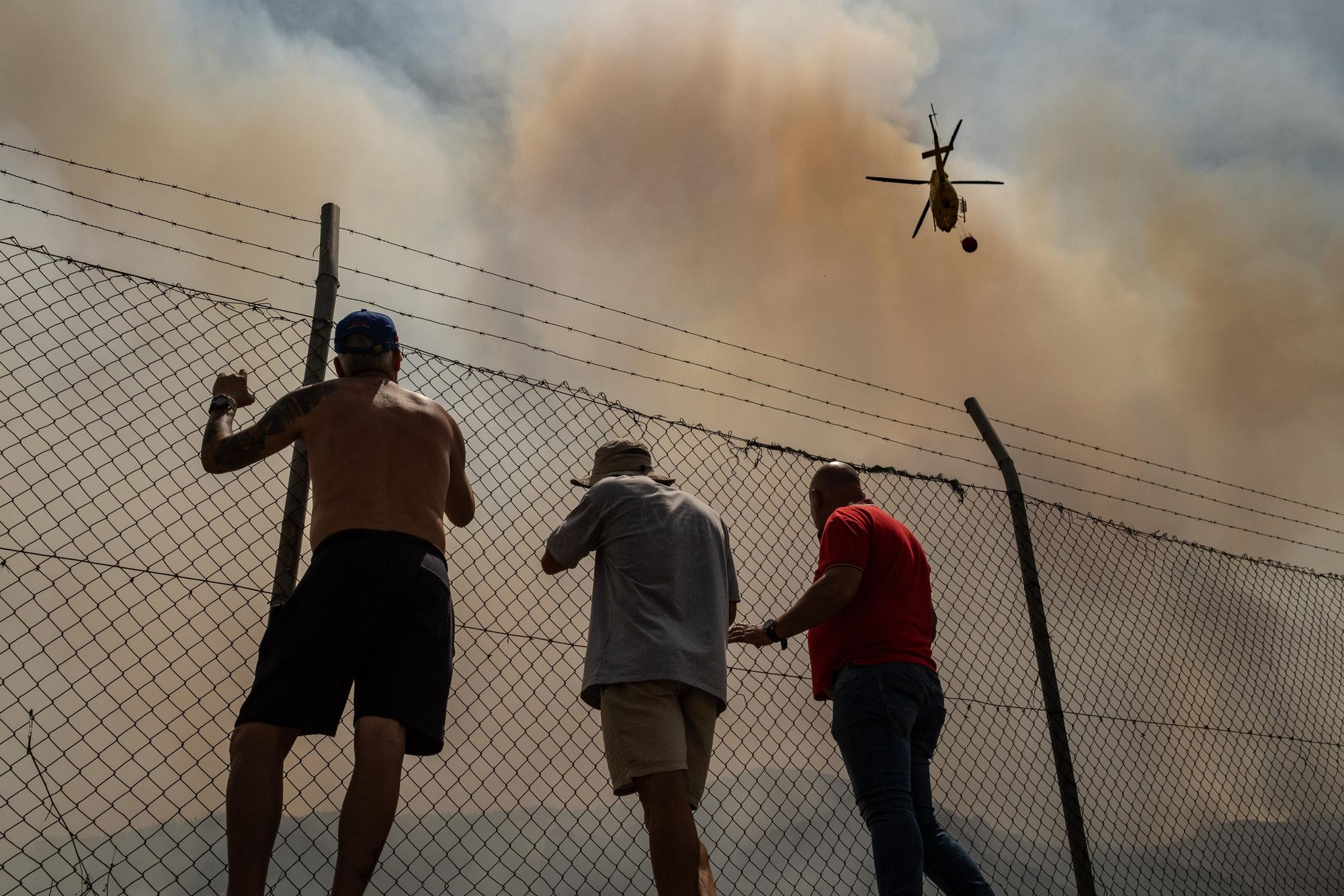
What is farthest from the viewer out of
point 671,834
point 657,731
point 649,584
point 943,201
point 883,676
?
point 943,201

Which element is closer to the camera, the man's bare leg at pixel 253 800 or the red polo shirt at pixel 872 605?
the man's bare leg at pixel 253 800

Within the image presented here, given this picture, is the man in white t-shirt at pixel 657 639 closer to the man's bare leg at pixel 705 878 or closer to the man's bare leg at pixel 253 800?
the man's bare leg at pixel 705 878

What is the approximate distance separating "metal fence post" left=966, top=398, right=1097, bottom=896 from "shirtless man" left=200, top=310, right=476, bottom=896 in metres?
3.02

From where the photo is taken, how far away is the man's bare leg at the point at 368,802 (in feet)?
7.80

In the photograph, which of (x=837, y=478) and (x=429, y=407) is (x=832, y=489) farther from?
(x=429, y=407)

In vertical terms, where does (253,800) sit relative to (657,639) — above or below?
below

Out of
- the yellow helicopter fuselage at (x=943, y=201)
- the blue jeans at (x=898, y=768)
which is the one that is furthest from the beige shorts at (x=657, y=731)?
the yellow helicopter fuselage at (x=943, y=201)

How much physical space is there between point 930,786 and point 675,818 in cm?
109

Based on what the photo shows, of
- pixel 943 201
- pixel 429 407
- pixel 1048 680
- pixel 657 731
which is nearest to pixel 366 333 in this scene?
pixel 429 407

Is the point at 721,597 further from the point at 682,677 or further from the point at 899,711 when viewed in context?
the point at 899,711

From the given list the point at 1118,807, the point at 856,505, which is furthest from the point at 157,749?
the point at 1118,807

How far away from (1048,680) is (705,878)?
2.46 metres

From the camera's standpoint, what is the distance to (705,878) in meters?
2.90

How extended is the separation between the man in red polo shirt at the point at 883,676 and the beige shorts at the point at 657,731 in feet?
1.78
